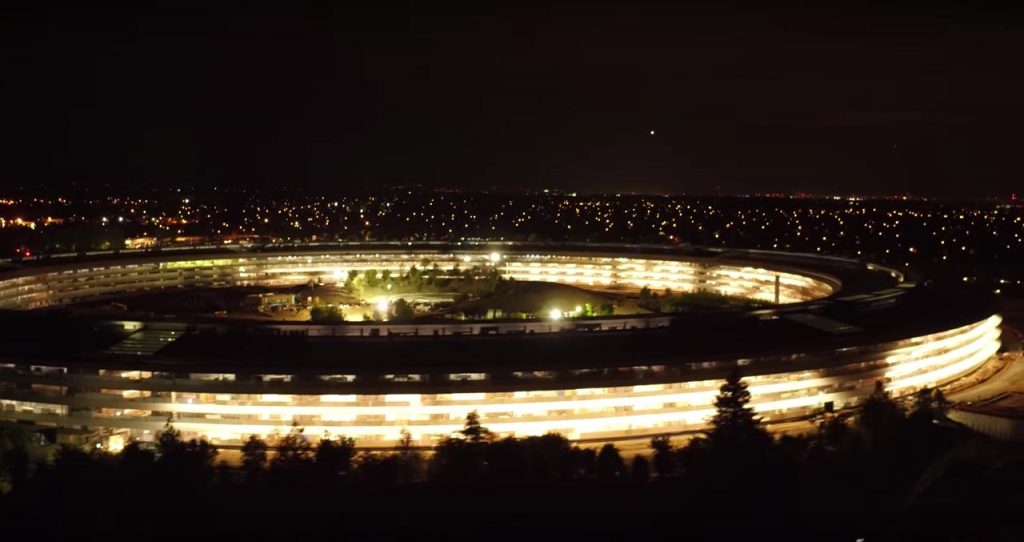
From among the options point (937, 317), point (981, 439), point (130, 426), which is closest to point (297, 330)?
point (130, 426)

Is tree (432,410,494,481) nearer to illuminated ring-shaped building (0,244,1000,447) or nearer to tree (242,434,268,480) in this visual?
illuminated ring-shaped building (0,244,1000,447)

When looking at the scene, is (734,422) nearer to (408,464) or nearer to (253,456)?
(408,464)

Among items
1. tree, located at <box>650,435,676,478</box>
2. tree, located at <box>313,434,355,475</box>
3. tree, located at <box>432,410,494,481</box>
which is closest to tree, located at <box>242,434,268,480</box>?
tree, located at <box>313,434,355,475</box>

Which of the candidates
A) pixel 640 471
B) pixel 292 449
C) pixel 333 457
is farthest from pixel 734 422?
pixel 292 449

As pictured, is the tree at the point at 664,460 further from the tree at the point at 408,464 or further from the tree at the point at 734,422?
the tree at the point at 408,464

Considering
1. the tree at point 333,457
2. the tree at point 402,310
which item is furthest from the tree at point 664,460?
the tree at point 402,310

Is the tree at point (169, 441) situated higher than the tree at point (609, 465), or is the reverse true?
the tree at point (169, 441)
